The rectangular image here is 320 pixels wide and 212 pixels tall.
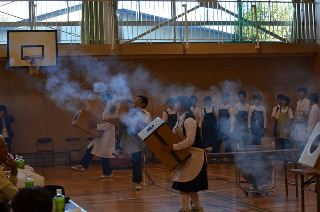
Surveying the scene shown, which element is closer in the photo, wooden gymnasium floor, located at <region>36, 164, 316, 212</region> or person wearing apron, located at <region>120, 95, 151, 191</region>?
wooden gymnasium floor, located at <region>36, 164, 316, 212</region>

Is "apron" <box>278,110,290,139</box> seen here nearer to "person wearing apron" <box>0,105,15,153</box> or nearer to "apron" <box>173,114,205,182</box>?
"person wearing apron" <box>0,105,15,153</box>

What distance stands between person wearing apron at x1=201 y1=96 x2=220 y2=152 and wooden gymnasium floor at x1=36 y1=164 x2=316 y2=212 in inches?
82.2

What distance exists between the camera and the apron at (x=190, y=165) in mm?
7023

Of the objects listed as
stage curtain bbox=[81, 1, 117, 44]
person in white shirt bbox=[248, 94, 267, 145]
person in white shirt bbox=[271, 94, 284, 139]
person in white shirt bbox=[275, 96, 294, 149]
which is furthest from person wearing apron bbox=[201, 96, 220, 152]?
stage curtain bbox=[81, 1, 117, 44]

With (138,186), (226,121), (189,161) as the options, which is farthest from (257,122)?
(189,161)

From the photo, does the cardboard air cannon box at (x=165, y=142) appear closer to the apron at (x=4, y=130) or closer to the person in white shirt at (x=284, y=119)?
the person in white shirt at (x=284, y=119)

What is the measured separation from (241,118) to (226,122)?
0.42 m

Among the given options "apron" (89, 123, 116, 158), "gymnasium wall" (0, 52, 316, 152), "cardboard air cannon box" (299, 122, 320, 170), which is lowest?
"apron" (89, 123, 116, 158)

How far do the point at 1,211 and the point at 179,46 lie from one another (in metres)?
10.8

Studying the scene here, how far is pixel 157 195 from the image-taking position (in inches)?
371

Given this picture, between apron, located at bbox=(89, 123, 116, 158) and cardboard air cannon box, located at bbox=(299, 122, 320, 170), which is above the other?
cardboard air cannon box, located at bbox=(299, 122, 320, 170)

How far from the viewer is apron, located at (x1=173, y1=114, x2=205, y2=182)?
7.02 meters

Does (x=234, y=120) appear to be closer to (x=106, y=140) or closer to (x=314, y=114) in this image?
(x=314, y=114)

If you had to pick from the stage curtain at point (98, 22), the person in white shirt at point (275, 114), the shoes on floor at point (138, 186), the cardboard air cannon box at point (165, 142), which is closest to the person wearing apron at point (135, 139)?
the shoes on floor at point (138, 186)
